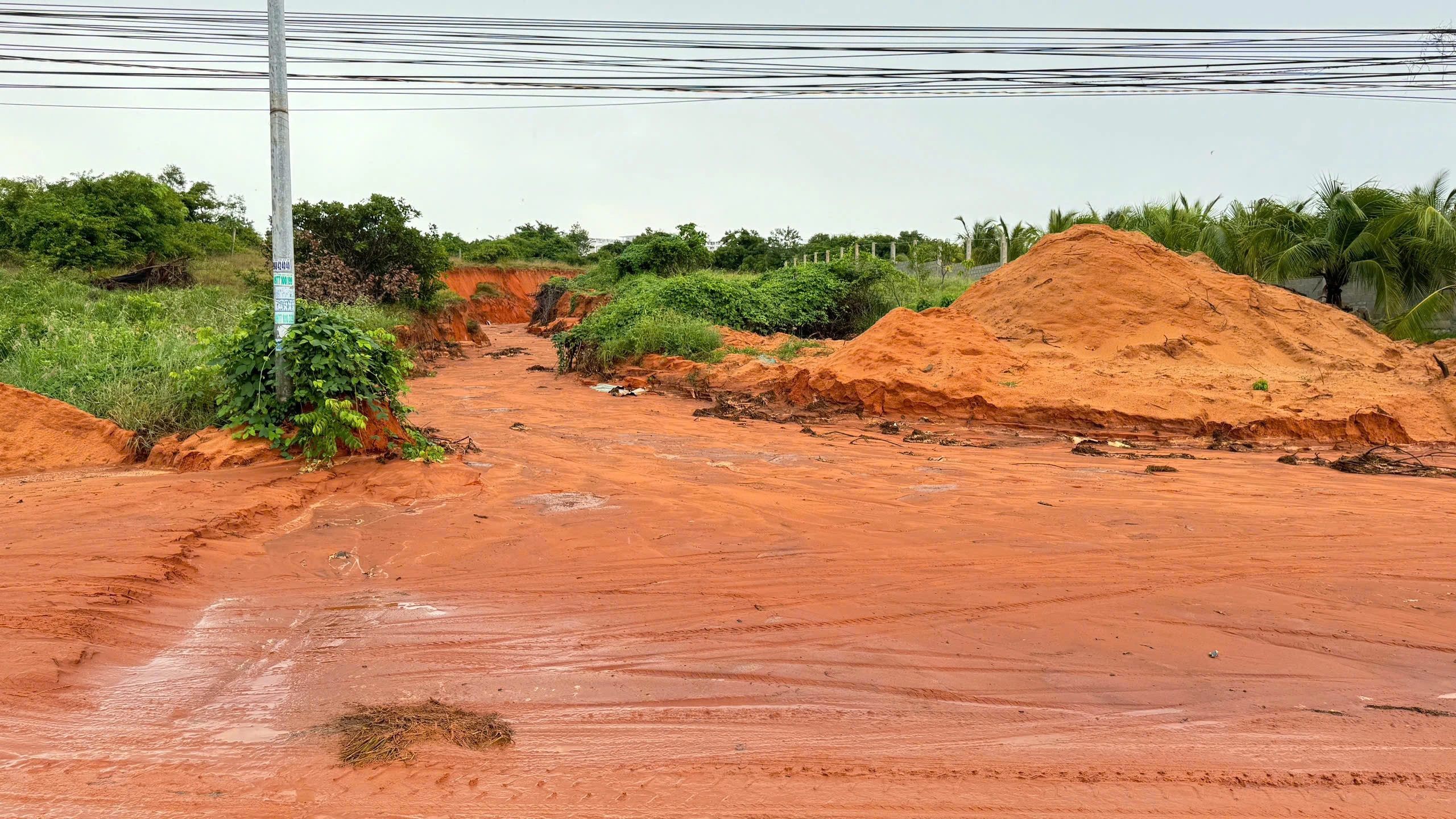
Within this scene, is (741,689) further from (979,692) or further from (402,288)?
(402,288)

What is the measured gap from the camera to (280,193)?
7.39 metres

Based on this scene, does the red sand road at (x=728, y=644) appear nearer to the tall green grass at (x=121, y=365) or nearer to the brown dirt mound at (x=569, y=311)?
the tall green grass at (x=121, y=365)

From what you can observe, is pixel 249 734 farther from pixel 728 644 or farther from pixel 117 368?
pixel 117 368

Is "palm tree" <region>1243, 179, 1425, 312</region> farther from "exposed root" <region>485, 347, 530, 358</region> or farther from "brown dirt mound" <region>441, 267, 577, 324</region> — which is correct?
"brown dirt mound" <region>441, 267, 577, 324</region>

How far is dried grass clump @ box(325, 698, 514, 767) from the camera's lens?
2.79 metres

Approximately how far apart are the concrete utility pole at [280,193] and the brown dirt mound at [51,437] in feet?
5.20

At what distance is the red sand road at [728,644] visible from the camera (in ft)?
8.70

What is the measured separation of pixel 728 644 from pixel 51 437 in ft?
22.4

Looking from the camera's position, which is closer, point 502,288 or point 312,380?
point 312,380

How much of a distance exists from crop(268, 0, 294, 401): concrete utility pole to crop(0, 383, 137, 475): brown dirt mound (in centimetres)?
158

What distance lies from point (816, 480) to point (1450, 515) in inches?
182

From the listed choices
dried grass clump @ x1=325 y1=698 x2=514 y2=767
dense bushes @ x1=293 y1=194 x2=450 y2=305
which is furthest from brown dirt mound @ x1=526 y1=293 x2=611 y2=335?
dried grass clump @ x1=325 y1=698 x2=514 y2=767

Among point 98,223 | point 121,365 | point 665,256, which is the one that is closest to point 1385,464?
point 121,365

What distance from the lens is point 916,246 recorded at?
102 feet
